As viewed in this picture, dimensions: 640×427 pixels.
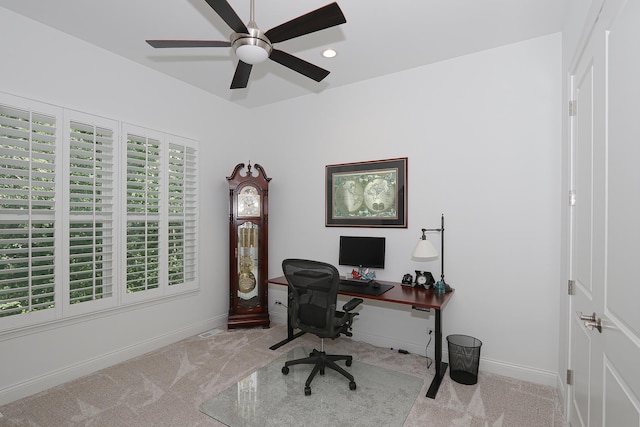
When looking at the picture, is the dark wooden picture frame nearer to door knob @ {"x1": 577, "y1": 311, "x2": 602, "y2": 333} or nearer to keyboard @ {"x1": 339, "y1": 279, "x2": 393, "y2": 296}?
keyboard @ {"x1": 339, "y1": 279, "x2": 393, "y2": 296}

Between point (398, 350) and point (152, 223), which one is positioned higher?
point (152, 223)

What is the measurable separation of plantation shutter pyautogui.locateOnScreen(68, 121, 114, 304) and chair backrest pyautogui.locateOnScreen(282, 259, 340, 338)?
1.75 m

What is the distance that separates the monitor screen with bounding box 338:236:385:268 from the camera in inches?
133

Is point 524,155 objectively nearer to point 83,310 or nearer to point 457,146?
point 457,146

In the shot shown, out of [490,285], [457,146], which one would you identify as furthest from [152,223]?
[490,285]

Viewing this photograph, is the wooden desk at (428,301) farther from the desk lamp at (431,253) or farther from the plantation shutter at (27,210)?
the plantation shutter at (27,210)

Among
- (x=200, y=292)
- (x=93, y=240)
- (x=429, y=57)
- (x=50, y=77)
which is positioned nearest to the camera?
(x=50, y=77)

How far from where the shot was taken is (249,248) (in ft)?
13.4

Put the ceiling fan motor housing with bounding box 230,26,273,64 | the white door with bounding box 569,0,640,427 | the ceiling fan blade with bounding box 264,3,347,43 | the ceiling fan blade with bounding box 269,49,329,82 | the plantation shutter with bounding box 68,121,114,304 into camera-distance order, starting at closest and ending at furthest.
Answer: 1. the white door with bounding box 569,0,640,427
2. the ceiling fan blade with bounding box 264,3,347,43
3. the ceiling fan motor housing with bounding box 230,26,273,64
4. the ceiling fan blade with bounding box 269,49,329,82
5. the plantation shutter with bounding box 68,121,114,304

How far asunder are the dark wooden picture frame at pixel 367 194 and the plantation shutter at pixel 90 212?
2.28 meters

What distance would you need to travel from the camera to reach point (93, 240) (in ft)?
9.48

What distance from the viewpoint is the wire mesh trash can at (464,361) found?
2717 millimetres

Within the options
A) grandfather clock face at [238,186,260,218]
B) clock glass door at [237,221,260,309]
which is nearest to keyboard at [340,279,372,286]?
clock glass door at [237,221,260,309]

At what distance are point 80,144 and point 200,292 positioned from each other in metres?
2.03
